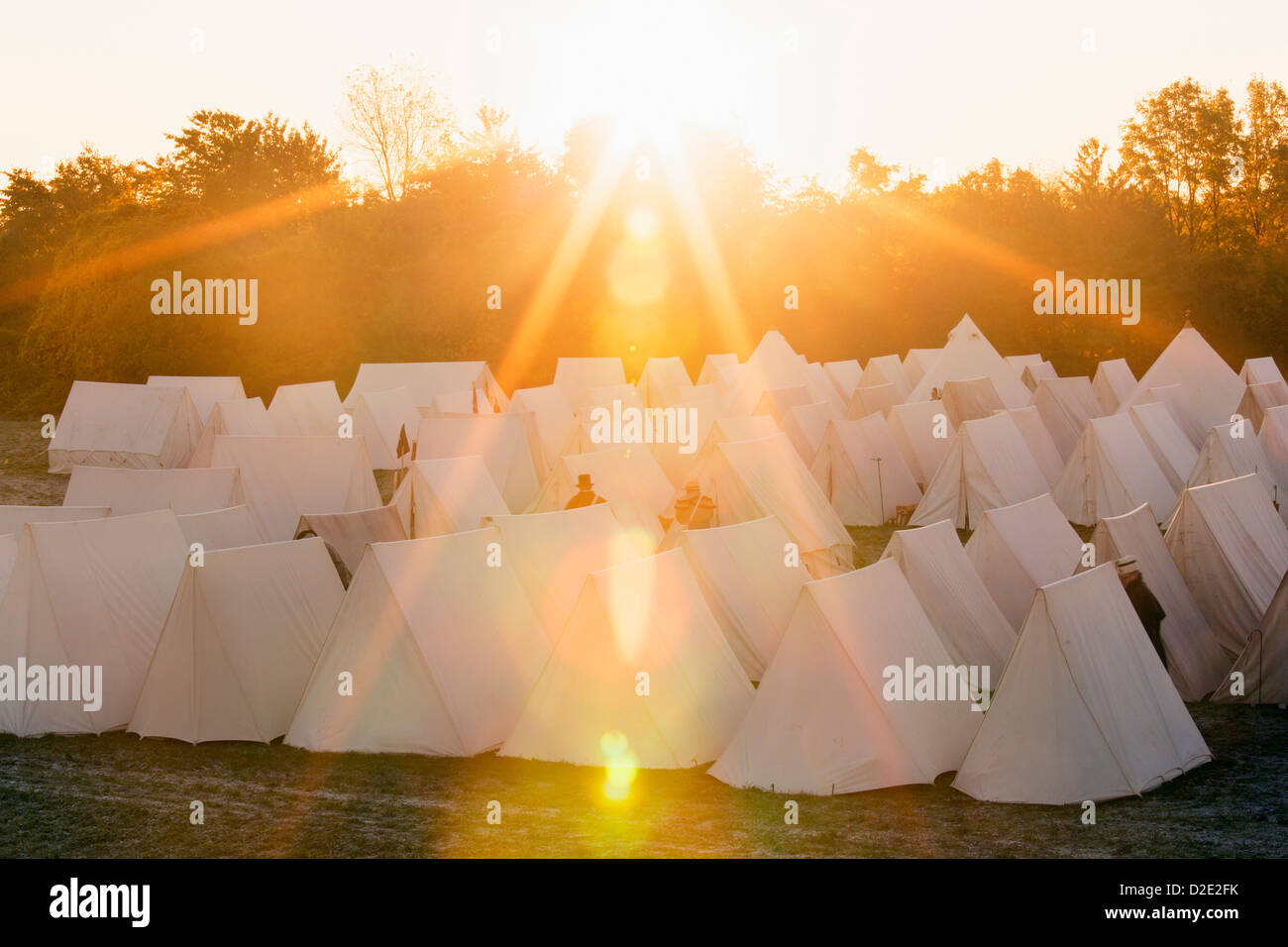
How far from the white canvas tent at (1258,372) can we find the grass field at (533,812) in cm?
1779

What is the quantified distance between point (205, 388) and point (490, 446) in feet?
35.4

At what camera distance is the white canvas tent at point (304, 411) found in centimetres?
2694

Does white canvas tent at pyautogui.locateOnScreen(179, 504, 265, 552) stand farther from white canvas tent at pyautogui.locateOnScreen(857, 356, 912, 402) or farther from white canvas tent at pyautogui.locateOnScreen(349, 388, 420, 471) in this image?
white canvas tent at pyautogui.locateOnScreen(857, 356, 912, 402)

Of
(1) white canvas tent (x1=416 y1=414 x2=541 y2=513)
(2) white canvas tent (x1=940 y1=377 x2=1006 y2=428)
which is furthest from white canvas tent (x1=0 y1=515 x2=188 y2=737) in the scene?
(2) white canvas tent (x1=940 y1=377 x2=1006 y2=428)

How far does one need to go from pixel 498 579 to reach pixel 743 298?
34106 millimetres

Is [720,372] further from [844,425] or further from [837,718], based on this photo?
[837,718]

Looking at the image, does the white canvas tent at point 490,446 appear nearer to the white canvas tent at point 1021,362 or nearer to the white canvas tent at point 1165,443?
the white canvas tent at point 1165,443

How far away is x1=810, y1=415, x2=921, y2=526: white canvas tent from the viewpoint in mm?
19922

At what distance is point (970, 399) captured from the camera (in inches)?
939

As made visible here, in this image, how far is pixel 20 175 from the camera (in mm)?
43969

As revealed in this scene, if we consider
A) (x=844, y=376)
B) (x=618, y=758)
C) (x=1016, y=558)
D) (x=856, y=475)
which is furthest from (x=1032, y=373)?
(x=618, y=758)

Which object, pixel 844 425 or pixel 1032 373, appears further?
pixel 1032 373

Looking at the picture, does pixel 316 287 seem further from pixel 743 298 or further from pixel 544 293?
pixel 743 298
